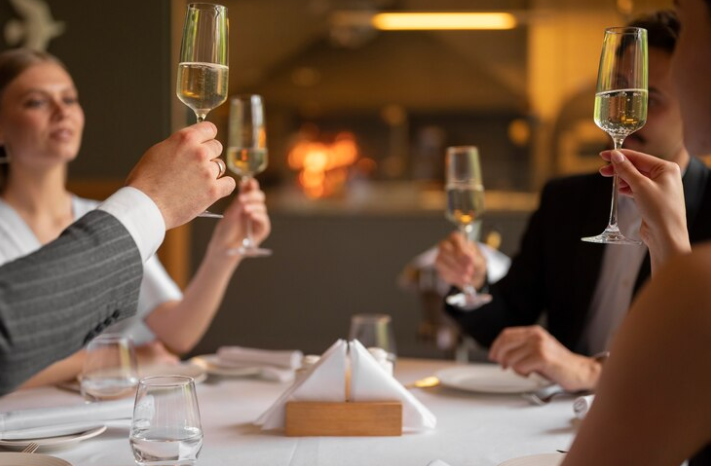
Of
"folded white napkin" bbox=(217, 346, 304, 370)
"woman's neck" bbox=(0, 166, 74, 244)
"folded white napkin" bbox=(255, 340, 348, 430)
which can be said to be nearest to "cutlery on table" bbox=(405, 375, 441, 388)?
"folded white napkin" bbox=(217, 346, 304, 370)

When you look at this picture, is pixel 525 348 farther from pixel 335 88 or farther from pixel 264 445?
pixel 335 88

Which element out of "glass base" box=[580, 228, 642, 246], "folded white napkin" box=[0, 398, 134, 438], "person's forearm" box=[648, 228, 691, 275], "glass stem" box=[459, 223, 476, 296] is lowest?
"folded white napkin" box=[0, 398, 134, 438]

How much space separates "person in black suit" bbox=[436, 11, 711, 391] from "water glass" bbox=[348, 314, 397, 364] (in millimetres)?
210

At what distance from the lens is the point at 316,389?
4.52 feet

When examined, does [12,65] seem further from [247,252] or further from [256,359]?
[256,359]

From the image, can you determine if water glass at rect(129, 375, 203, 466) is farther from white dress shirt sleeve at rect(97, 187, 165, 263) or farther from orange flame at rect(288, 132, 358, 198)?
orange flame at rect(288, 132, 358, 198)

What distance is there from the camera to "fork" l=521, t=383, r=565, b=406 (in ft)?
5.21

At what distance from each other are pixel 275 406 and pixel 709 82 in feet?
2.57

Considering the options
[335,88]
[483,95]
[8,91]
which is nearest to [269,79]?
[335,88]

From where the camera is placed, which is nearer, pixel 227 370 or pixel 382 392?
pixel 382 392

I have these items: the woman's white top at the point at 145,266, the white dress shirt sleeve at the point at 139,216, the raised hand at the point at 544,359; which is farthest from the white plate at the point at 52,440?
the woman's white top at the point at 145,266

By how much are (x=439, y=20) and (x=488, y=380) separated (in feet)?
17.9

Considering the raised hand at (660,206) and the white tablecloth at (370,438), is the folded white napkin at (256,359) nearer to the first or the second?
the white tablecloth at (370,438)

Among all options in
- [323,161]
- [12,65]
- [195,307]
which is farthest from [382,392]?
[323,161]
